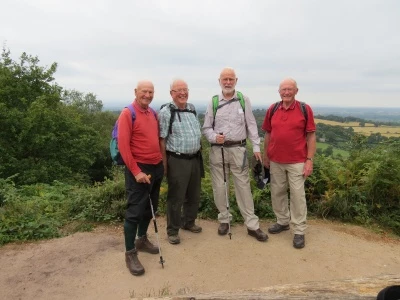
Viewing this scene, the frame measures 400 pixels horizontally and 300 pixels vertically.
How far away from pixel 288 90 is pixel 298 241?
2.14 metres

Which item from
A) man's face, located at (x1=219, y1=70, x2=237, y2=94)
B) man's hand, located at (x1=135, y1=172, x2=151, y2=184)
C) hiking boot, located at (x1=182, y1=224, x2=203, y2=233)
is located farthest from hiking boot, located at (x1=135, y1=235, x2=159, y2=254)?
man's face, located at (x1=219, y1=70, x2=237, y2=94)

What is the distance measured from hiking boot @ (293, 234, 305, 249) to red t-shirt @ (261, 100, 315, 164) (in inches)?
42.9

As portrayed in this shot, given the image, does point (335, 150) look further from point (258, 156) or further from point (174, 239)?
point (174, 239)

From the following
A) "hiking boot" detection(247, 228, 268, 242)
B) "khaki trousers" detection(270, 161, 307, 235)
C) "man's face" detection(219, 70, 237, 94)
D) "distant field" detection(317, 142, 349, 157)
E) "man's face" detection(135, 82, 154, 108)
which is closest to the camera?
"man's face" detection(135, 82, 154, 108)

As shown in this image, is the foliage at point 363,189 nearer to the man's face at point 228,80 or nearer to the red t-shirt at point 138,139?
the man's face at point 228,80

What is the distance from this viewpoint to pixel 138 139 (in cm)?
387

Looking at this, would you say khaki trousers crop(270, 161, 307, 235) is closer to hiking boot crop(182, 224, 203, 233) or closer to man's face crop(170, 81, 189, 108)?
hiking boot crop(182, 224, 203, 233)

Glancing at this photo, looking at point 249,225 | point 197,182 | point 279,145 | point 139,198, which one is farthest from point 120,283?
point 279,145

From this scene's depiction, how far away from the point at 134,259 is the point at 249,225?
1.79 m

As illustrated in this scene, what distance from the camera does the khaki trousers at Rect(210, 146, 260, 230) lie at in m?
4.70

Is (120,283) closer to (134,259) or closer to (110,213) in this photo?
(134,259)

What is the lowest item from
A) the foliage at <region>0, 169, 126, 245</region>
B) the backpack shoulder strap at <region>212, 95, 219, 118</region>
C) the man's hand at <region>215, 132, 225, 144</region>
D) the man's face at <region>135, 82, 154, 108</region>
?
the foliage at <region>0, 169, 126, 245</region>

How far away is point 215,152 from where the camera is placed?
4801mm

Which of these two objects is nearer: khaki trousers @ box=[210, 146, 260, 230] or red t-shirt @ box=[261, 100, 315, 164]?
red t-shirt @ box=[261, 100, 315, 164]
